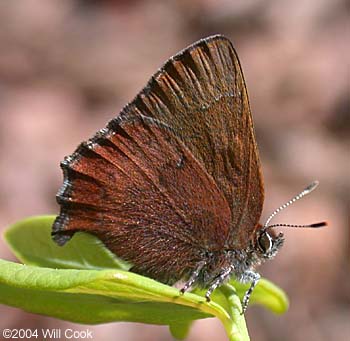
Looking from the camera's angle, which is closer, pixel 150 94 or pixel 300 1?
pixel 150 94

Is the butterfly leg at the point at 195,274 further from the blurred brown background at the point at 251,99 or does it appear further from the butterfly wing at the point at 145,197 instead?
the blurred brown background at the point at 251,99

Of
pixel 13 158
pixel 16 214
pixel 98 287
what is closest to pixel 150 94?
pixel 98 287

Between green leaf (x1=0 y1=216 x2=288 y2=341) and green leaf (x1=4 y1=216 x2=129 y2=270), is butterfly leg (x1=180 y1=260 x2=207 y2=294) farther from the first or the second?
green leaf (x1=4 y1=216 x2=129 y2=270)

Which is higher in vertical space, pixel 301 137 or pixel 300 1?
pixel 300 1

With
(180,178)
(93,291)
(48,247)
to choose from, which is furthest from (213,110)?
(93,291)

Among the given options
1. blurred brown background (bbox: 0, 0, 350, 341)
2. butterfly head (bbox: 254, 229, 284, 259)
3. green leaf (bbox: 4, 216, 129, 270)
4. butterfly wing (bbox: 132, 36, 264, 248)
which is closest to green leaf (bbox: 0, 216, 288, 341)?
green leaf (bbox: 4, 216, 129, 270)

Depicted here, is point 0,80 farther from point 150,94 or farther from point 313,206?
point 150,94

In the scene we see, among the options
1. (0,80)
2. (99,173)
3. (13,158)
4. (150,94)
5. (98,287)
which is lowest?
(98,287)

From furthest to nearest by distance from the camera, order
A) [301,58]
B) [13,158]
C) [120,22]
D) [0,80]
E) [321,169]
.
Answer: [120,22] < [301,58] < [0,80] < [321,169] < [13,158]
